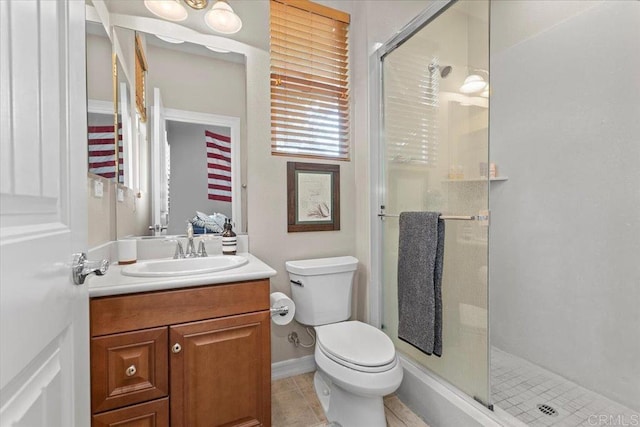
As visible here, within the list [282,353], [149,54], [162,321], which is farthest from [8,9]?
[282,353]

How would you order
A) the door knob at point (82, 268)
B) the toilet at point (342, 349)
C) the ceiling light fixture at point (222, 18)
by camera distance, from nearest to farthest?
the door knob at point (82, 268) → the toilet at point (342, 349) → the ceiling light fixture at point (222, 18)

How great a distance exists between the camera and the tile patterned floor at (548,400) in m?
1.46

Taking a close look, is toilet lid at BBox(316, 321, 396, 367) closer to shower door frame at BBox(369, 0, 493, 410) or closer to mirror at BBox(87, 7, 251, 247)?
shower door frame at BBox(369, 0, 493, 410)

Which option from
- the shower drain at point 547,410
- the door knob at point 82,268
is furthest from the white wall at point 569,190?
the door knob at point 82,268

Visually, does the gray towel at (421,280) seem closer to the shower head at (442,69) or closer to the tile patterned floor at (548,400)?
the tile patterned floor at (548,400)

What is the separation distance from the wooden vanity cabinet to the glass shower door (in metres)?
0.92

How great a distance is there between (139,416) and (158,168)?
120 centimetres

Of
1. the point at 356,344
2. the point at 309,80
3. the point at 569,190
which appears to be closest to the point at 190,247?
the point at 356,344

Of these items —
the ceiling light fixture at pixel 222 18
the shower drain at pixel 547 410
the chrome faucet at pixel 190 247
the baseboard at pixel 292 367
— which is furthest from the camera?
the baseboard at pixel 292 367

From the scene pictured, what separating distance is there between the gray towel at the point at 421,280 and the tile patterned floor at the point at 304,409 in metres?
0.40

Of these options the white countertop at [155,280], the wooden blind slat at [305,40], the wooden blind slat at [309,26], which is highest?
the wooden blind slat at [309,26]

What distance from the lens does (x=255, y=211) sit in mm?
1854

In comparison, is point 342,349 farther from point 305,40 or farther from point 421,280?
point 305,40

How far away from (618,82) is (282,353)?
2489mm
